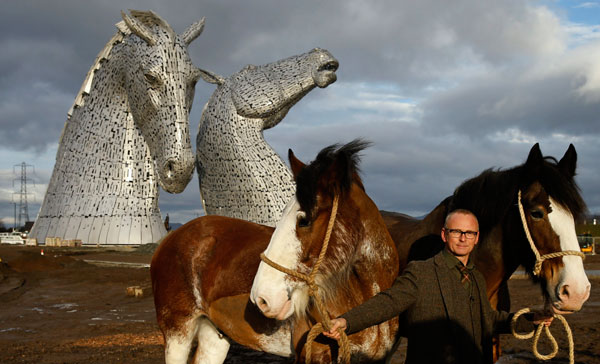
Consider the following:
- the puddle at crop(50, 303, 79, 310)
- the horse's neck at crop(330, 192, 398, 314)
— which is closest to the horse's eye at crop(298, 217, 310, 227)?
the horse's neck at crop(330, 192, 398, 314)

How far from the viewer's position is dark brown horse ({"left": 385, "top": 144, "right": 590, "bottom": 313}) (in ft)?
8.18

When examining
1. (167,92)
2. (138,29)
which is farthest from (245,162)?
(138,29)

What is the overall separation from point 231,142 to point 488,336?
12.7m

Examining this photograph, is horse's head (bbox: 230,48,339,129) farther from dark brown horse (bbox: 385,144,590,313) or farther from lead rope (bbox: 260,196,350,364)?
lead rope (bbox: 260,196,350,364)

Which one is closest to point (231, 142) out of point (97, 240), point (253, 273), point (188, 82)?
point (188, 82)

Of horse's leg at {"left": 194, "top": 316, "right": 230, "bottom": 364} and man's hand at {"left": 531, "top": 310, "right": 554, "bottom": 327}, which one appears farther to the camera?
horse's leg at {"left": 194, "top": 316, "right": 230, "bottom": 364}

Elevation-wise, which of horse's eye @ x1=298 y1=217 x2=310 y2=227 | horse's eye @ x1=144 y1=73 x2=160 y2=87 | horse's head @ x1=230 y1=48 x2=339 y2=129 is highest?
horse's head @ x1=230 y1=48 x2=339 y2=129

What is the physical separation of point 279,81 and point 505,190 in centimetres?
1221

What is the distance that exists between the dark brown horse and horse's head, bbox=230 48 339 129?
11.6 metres

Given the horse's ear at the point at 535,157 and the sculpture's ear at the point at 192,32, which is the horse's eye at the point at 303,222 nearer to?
the horse's ear at the point at 535,157

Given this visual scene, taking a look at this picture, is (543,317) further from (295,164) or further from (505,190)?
(295,164)

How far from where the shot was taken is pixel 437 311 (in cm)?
232

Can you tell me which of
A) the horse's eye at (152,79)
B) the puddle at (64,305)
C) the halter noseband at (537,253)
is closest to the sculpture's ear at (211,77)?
the horse's eye at (152,79)

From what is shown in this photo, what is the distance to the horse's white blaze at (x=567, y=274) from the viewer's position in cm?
241
